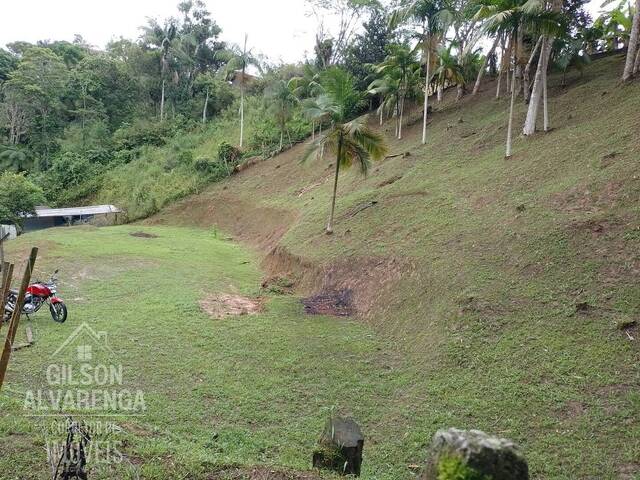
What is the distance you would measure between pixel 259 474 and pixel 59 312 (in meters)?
8.14

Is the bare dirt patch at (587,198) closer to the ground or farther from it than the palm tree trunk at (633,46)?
closer to the ground

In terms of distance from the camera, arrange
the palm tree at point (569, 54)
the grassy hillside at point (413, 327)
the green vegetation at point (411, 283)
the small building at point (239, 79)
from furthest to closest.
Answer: the small building at point (239, 79) < the palm tree at point (569, 54) < the green vegetation at point (411, 283) < the grassy hillside at point (413, 327)

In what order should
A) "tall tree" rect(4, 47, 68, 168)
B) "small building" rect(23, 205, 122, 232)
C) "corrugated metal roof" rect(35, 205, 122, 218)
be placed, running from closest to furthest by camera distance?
"corrugated metal roof" rect(35, 205, 122, 218)
"small building" rect(23, 205, 122, 232)
"tall tree" rect(4, 47, 68, 168)

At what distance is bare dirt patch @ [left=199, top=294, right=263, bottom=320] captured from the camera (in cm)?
1197

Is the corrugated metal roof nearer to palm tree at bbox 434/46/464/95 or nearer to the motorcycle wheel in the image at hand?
palm tree at bbox 434/46/464/95

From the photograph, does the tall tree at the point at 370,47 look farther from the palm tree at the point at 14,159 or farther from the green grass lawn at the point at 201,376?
the palm tree at the point at 14,159

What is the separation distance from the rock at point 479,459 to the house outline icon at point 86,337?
25.1 ft

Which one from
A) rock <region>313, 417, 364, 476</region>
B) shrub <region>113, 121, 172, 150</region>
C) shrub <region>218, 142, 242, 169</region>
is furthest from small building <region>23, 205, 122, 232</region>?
rock <region>313, 417, 364, 476</region>

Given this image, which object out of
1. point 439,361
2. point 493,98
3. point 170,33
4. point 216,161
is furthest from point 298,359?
point 170,33

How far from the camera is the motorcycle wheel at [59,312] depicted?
34.1 feet

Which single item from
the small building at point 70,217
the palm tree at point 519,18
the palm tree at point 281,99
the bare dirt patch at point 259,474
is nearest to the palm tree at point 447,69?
the palm tree at point 519,18

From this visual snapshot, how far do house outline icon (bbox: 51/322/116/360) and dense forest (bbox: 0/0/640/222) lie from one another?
398 inches

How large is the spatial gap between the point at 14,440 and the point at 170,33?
4874 cm

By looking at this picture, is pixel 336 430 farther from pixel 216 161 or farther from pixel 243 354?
pixel 216 161
